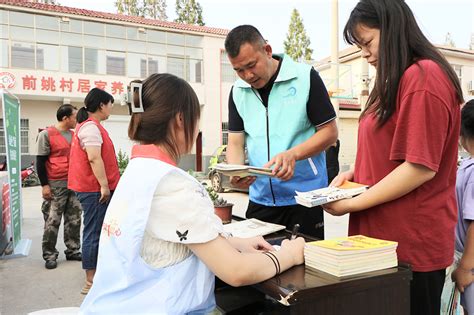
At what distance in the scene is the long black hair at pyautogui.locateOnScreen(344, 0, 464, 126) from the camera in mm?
1237

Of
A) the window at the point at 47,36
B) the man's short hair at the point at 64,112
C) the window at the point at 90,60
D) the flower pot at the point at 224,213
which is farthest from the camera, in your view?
the window at the point at 90,60

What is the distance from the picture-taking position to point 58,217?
13.6ft

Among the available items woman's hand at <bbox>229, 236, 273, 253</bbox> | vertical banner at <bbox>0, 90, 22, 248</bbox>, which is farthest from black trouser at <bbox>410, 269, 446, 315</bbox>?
vertical banner at <bbox>0, 90, 22, 248</bbox>

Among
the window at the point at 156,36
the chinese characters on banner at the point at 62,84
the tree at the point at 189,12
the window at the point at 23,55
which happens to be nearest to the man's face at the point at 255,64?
the chinese characters on banner at the point at 62,84

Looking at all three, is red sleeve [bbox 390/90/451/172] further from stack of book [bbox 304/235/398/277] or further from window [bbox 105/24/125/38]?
window [bbox 105/24/125/38]

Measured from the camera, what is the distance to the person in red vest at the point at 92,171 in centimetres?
341

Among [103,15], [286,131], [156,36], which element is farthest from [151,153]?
[156,36]

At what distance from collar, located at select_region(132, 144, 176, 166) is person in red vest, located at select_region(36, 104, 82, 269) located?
3.28m

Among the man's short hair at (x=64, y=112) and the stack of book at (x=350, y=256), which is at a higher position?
the man's short hair at (x=64, y=112)

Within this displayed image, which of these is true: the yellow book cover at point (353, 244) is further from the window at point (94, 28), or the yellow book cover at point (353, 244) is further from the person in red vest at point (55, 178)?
the window at point (94, 28)

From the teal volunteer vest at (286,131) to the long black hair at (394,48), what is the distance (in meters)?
0.58

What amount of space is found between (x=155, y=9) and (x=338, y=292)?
29.6m

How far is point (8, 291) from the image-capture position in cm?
349

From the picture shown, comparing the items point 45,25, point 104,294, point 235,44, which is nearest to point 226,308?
point 104,294
